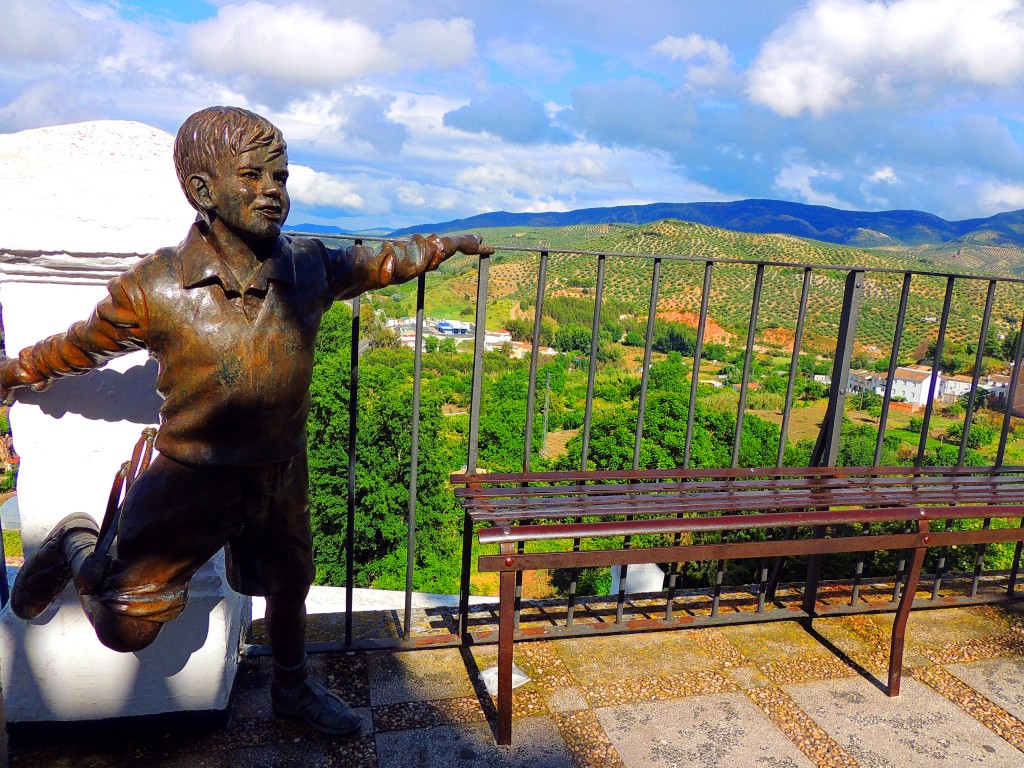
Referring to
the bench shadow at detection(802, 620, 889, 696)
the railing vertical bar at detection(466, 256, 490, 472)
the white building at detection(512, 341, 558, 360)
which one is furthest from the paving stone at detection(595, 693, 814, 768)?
the white building at detection(512, 341, 558, 360)

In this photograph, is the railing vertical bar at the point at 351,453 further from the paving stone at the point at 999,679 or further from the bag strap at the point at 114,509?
the paving stone at the point at 999,679

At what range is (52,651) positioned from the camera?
2.17m

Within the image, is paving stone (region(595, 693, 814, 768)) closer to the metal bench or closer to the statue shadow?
the metal bench

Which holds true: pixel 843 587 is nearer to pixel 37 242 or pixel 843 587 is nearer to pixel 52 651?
pixel 52 651

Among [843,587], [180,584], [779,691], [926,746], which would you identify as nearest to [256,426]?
[180,584]

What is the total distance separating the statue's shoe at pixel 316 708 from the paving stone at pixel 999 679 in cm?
230

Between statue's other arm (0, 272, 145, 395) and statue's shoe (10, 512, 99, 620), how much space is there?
1.43 feet

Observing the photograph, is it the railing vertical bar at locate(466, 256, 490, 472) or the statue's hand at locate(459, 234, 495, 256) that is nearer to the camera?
the statue's hand at locate(459, 234, 495, 256)

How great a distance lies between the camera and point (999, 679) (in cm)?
282

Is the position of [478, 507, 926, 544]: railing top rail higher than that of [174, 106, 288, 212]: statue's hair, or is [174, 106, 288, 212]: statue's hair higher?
[174, 106, 288, 212]: statue's hair

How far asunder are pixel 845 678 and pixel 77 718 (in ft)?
8.72

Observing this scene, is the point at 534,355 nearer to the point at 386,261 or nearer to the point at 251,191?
the point at 386,261

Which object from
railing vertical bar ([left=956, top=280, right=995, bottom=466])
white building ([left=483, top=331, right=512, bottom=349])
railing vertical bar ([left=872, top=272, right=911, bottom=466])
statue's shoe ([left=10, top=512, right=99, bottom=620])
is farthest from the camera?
white building ([left=483, top=331, right=512, bottom=349])

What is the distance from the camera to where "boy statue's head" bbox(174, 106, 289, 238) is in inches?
65.8
